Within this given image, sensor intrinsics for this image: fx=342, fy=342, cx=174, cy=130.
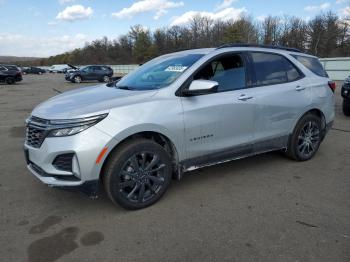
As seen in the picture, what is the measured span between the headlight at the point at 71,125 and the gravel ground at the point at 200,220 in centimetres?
95

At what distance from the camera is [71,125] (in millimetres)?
3318

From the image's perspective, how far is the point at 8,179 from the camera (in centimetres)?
474

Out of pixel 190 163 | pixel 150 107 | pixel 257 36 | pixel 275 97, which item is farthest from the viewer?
pixel 257 36

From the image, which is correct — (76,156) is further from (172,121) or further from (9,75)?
(9,75)

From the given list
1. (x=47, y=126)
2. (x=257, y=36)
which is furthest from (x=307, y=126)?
(x=257, y=36)

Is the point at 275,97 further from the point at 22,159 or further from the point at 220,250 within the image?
the point at 22,159

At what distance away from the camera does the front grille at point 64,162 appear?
3318mm

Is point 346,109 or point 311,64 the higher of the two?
point 311,64

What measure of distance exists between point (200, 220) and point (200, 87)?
1.43m

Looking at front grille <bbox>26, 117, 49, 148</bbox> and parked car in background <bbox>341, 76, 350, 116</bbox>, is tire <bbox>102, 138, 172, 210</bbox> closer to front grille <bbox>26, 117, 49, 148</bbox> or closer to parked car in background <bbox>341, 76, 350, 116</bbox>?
front grille <bbox>26, 117, 49, 148</bbox>

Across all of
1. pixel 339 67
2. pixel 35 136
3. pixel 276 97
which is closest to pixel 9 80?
pixel 339 67

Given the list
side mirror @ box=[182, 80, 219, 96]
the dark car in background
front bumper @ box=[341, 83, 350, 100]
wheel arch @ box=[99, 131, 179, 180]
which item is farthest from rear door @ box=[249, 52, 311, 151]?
the dark car in background

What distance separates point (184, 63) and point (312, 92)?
7.24 feet

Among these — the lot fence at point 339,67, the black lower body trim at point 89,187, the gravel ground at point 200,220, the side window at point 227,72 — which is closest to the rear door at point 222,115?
the side window at point 227,72
